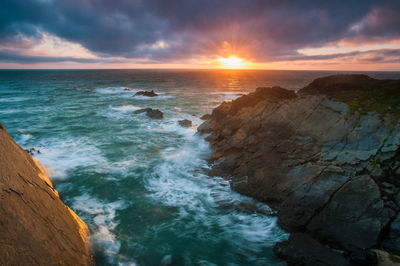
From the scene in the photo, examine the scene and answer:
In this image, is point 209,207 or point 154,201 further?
point 154,201

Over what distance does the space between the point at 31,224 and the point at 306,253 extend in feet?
24.5

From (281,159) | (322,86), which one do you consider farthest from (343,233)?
(322,86)

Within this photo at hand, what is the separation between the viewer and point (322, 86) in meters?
14.1

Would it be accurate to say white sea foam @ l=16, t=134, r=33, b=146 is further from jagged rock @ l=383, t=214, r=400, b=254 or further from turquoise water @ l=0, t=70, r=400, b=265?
jagged rock @ l=383, t=214, r=400, b=254

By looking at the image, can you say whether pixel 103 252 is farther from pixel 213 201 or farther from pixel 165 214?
pixel 213 201

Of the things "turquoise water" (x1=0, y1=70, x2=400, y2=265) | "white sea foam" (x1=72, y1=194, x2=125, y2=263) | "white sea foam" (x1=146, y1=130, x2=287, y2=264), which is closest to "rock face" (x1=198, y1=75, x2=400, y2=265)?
"white sea foam" (x1=146, y1=130, x2=287, y2=264)

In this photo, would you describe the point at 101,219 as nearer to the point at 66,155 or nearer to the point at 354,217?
the point at 66,155

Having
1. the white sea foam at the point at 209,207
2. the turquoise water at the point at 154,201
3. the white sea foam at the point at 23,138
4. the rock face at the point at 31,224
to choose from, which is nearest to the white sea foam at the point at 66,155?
the turquoise water at the point at 154,201

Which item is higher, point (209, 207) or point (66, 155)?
point (66, 155)

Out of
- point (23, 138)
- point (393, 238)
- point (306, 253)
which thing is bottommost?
point (306, 253)

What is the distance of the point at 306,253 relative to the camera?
646 cm

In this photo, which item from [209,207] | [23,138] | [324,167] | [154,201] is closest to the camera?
[324,167]

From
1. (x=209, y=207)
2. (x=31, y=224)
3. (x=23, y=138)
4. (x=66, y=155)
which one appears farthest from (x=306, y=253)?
(x=23, y=138)

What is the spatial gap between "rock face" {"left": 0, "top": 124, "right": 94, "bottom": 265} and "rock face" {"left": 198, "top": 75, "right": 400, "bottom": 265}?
6515 mm
